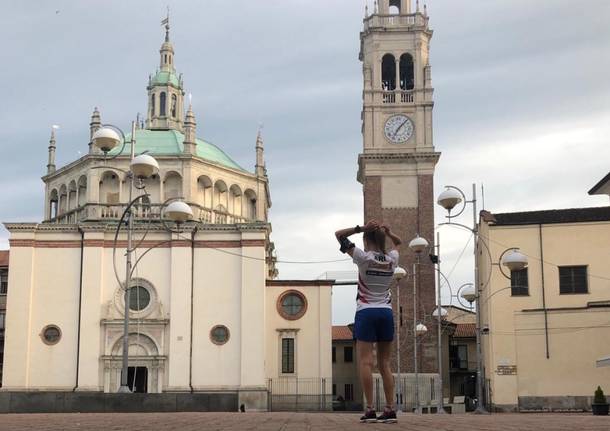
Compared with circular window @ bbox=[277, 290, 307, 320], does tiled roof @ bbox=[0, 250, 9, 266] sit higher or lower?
higher

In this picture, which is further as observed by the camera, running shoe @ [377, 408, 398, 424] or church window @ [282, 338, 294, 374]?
church window @ [282, 338, 294, 374]

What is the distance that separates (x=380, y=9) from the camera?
59688 millimetres

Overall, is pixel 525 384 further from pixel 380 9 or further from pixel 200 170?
pixel 380 9

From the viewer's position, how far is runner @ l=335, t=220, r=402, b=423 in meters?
10.9

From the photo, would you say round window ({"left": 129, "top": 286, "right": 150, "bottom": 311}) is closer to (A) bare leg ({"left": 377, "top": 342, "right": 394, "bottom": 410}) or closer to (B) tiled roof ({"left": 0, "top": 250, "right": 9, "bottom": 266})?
(B) tiled roof ({"left": 0, "top": 250, "right": 9, "bottom": 266})

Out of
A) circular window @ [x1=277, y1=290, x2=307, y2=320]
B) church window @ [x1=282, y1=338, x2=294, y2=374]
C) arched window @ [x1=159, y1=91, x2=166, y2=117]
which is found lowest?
church window @ [x1=282, y1=338, x2=294, y2=374]

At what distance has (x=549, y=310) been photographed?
1671 inches

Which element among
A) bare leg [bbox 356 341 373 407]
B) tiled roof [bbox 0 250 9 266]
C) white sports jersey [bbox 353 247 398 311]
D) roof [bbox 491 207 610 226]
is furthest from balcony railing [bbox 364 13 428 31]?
bare leg [bbox 356 341 373 407]

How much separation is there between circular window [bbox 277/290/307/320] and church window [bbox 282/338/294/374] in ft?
4.52

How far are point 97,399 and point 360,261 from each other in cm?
1437

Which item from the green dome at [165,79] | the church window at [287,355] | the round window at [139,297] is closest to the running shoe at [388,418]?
the round window at [139,297]

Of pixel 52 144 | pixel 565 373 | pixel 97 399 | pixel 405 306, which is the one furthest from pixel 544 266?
pixel 52 144

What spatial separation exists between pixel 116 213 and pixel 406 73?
21.1 meters

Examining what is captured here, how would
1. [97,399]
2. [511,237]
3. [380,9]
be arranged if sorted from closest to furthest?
[97,399] < [511,237] < [380,9]
